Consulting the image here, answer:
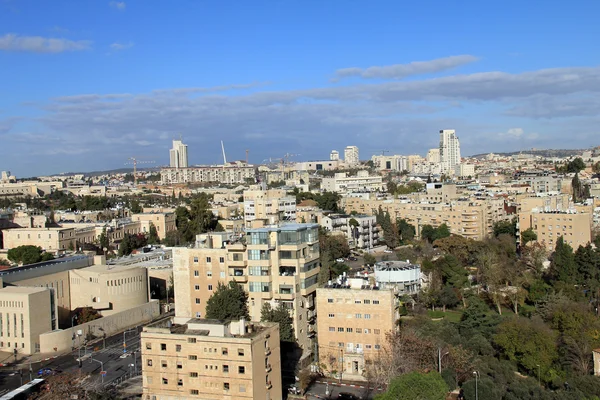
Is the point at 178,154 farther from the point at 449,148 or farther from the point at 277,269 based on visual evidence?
the point at 277,269

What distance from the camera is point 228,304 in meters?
20.8

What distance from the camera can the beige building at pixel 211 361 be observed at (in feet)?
50.8

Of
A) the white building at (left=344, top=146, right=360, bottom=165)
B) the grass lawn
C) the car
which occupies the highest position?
the white building at (left=344, top=146, right=360, bottom=165)

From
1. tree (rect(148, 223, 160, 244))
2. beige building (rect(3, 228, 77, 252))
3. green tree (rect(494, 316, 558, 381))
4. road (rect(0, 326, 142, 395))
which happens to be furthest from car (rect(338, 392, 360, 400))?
tree (rect(148, 223, 160, 244))

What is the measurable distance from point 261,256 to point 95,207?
147 ft

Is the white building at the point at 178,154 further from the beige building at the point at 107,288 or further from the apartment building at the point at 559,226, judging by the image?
the beige building at the point at 107,288

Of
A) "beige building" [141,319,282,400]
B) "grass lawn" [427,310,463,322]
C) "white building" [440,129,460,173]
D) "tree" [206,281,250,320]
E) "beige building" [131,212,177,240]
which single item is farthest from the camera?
"white building" [440,129,460,173]

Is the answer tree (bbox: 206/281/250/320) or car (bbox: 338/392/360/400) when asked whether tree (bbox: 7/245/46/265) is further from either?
car (bbox: 338/392/360/400)

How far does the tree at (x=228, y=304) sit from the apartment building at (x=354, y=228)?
2131cm

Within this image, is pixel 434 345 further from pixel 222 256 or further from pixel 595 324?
pixel 222 256

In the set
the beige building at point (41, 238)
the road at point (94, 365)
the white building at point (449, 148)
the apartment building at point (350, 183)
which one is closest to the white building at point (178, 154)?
the white building at point (449, 148)

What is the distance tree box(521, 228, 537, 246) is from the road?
24.1 m

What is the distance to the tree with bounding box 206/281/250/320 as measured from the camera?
20.7m

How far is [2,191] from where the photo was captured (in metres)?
82.5
